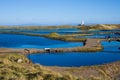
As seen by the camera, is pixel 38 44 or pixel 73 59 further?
pixel 38 44

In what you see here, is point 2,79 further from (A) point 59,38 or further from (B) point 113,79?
(A) point 59,38

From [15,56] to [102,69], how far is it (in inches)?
397

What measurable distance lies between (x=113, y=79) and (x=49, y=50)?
3199 cm

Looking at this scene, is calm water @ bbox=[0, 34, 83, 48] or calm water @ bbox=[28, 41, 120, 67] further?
calm water @ bbox=[0, 34, 83, 48]

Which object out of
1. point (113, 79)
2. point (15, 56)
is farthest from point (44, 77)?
point (15, 56)

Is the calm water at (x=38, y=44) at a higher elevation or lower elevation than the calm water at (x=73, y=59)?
lower

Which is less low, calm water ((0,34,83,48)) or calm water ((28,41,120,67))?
calm water ((28,41,120,67))

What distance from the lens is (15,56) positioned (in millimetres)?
31250

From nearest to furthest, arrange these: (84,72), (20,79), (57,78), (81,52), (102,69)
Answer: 1. (20,79)
2. (57,78)
3. (84,72)
4. (102,69)
5. (81,52)

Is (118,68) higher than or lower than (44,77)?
lower

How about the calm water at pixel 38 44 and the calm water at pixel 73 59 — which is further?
the calm water at pixel 38 44

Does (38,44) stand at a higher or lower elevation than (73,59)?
lower

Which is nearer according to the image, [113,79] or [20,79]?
[20,79]

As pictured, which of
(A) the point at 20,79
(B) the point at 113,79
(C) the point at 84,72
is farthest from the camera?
(C) the point at 84,72
